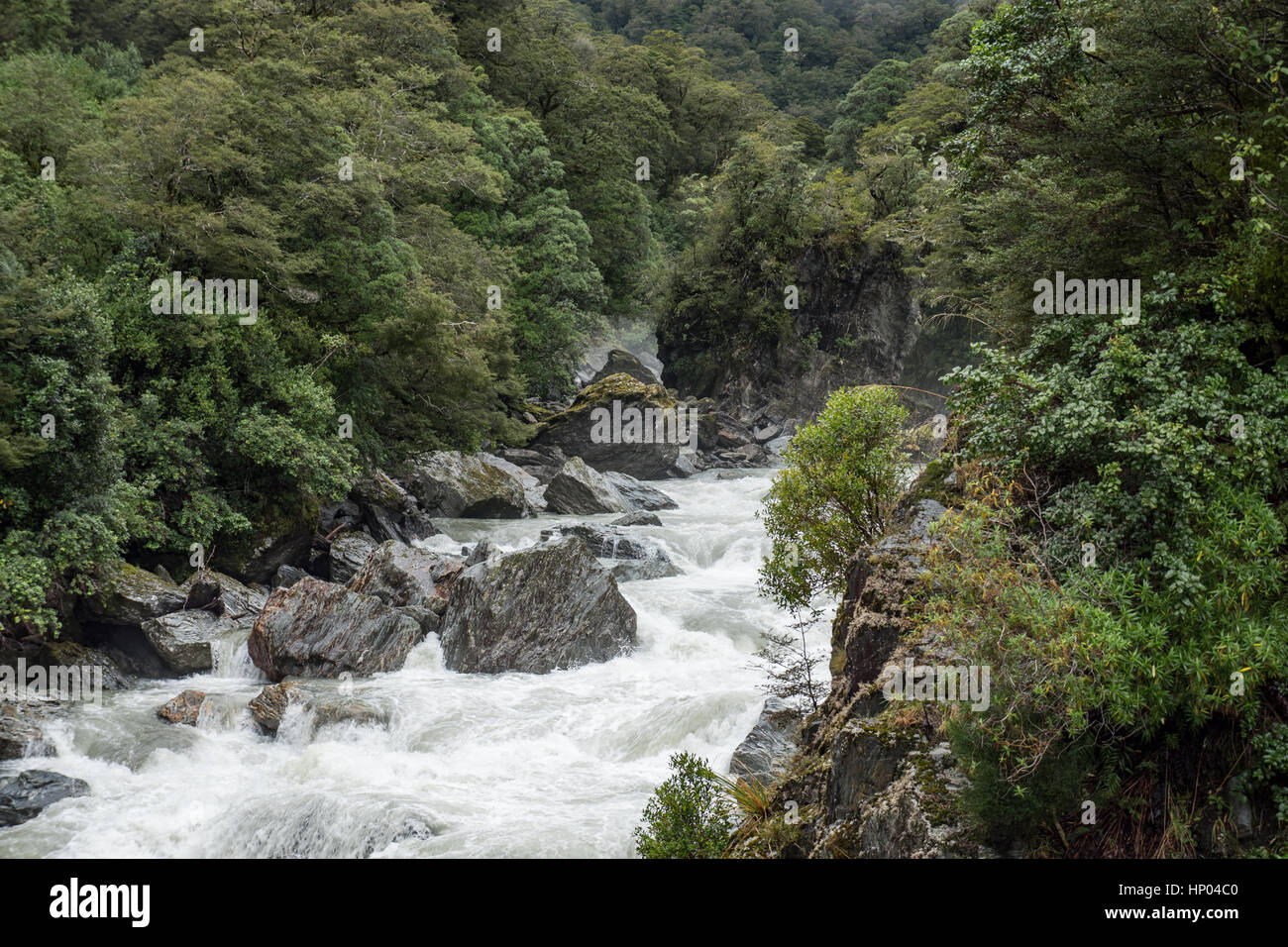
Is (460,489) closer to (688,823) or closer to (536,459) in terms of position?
(536,459)

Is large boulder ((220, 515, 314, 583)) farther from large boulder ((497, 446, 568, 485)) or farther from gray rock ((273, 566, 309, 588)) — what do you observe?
large boulder ((497, 446, 568, 485))

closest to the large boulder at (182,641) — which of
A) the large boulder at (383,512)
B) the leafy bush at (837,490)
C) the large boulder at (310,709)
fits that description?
the large boulder at (310,709)

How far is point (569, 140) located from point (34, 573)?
3415cm

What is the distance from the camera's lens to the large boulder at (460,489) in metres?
24.5

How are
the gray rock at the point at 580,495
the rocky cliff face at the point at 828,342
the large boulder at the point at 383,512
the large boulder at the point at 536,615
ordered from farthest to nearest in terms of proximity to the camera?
the rocky cliff face at the point at 828,342 → the gray rock at the point at 580,495 → the large boulder at the point at 383,512 → the large boulder at the point at 536,615

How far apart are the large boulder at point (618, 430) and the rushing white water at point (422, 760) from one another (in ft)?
53.3

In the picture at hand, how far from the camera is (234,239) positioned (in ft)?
57.3

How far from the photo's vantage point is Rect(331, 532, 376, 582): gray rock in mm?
18359

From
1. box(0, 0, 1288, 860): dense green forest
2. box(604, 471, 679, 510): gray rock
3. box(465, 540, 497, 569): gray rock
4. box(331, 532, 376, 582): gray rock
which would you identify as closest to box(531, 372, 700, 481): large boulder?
box(0, 0, 1288, 860): dense green forest

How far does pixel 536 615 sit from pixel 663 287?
31.1 m

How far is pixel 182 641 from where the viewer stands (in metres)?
13.8

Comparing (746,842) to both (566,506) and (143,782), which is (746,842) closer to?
(143,782)

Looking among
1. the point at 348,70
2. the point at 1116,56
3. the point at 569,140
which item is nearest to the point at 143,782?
the point at 1116,56

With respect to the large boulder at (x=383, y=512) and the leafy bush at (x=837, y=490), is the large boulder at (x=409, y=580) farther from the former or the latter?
the leafy bush at (x=837, y=490)
